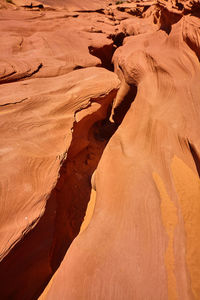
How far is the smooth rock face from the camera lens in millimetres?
1361

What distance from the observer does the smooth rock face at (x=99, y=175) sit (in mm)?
1361

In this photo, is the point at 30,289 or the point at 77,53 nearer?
the point at 30,289

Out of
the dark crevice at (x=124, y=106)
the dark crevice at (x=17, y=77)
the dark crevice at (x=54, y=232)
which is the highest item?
the dark crevice at (x=17, y=77)

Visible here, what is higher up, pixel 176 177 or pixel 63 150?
pixel 63 150

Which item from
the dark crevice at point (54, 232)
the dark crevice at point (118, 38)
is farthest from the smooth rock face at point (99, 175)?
the dark crevice at point (118, 38)

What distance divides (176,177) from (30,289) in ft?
5.77

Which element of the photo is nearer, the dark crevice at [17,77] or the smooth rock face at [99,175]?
the smooth rock face at [99,175]

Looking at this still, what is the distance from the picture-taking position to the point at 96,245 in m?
1.58

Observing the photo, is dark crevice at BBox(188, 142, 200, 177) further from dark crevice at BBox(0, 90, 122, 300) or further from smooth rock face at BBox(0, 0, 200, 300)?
dark crevice at BBox(0, 90, 122, 300)

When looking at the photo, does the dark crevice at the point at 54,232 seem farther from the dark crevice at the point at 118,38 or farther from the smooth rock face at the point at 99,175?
the dark crevice at the point at 118,38

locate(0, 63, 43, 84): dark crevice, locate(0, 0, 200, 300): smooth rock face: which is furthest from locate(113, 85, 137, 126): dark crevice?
locate(0, 63, 43, 84): dark crevice

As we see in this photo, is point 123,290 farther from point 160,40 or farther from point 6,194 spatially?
point 160,40

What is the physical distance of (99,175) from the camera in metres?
2.36

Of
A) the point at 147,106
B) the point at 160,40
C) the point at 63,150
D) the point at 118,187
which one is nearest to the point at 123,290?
the point at 118,187
